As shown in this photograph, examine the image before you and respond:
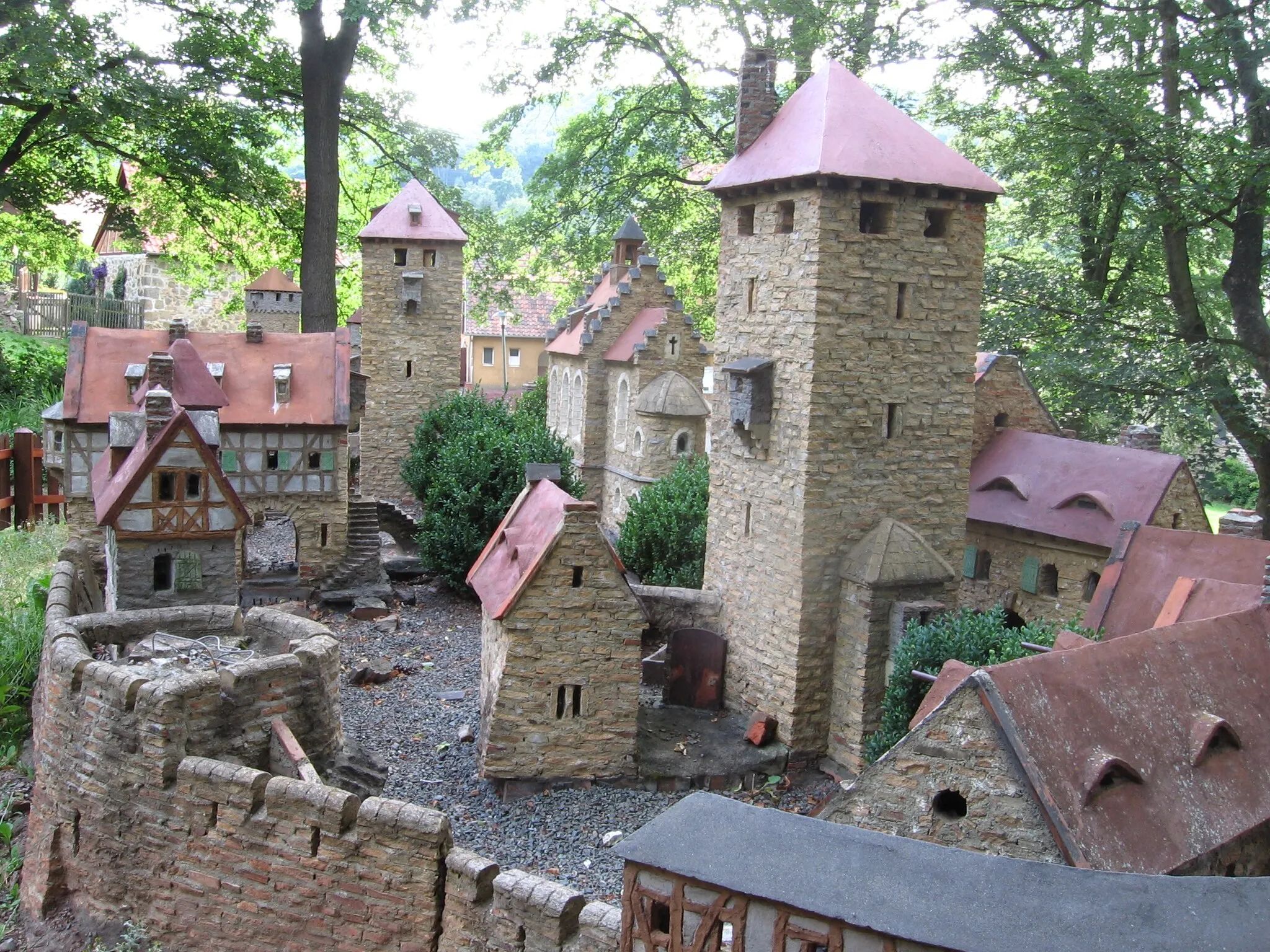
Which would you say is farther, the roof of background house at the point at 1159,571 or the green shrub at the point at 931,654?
the roof of background house at the point at 1159,571

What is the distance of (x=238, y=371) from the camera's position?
2467 cm

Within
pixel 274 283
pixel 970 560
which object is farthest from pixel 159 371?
pixel 274 283

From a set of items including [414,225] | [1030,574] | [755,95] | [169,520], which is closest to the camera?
[169,520]

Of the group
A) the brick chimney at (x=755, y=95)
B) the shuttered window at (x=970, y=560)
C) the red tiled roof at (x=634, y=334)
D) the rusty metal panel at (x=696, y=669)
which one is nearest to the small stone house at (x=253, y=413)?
the red tiled roof at (x=634, y=334)

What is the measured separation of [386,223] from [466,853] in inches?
985

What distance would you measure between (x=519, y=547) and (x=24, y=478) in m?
13.4

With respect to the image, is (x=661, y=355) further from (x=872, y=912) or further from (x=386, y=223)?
(x=872, y=912)

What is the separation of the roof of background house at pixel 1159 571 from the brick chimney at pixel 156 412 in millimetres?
14034

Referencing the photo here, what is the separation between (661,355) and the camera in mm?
30469

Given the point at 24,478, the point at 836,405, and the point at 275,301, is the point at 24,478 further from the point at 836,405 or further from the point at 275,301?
the point at 836,405

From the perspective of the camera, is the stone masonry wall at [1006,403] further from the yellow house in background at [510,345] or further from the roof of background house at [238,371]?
the yellow house in background at [510,345]

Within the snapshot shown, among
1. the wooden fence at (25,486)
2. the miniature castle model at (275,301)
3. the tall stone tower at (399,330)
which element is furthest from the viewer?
the miniature castle model at (275,301)

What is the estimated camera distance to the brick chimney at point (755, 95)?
60.8 ft

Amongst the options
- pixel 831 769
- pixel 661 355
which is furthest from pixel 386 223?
pixel 831 769
